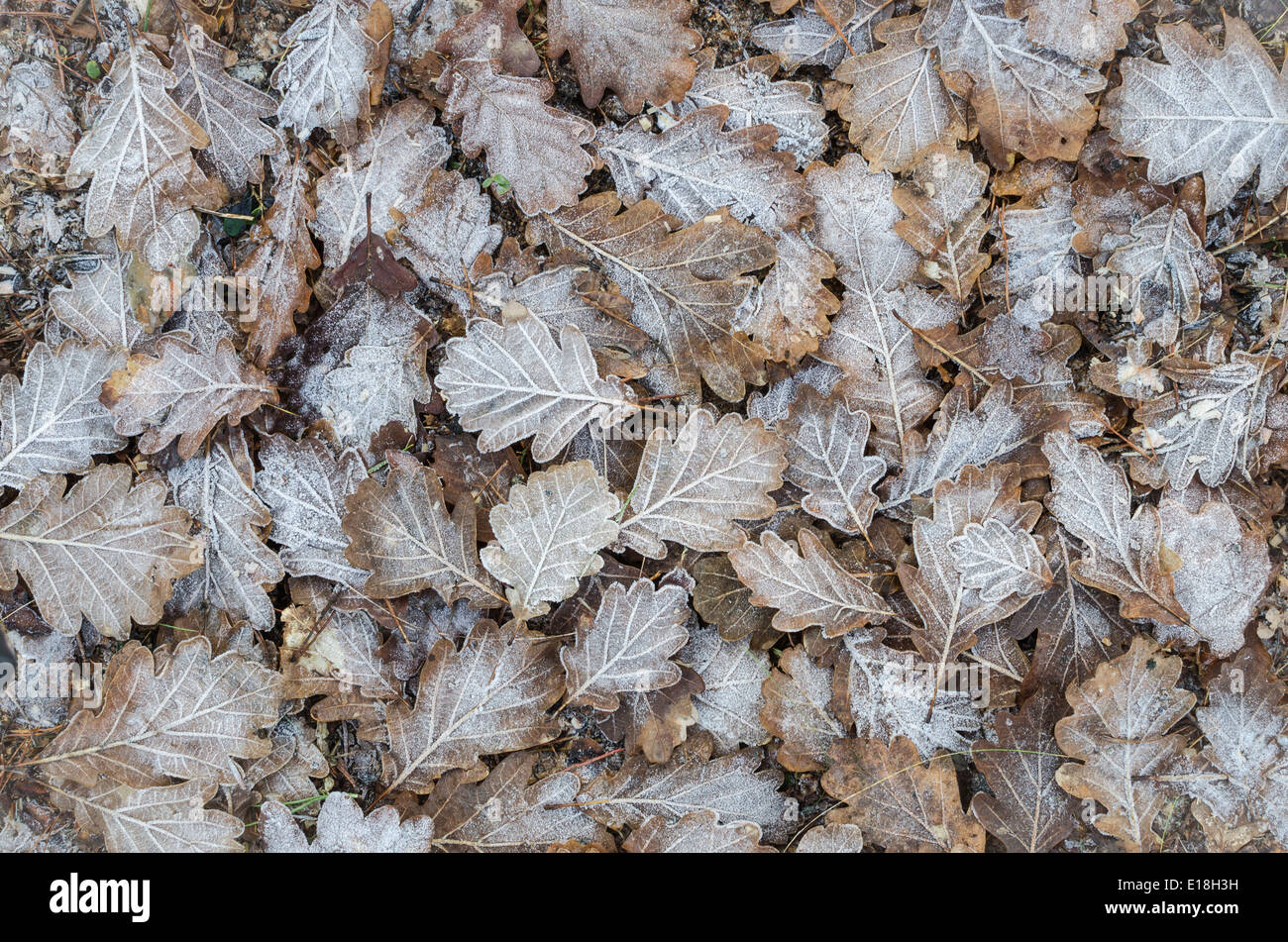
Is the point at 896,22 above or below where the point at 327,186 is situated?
above

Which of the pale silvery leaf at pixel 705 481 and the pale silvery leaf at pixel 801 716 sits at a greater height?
the pale silvery leaf at pixel 705 481

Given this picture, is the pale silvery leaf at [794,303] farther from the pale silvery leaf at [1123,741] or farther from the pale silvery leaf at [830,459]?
→ the pale silvery leaf at [1123,741]

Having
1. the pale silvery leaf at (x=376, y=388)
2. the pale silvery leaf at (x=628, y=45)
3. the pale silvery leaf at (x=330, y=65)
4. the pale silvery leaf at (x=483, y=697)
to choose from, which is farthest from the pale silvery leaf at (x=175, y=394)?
the pale silvery leaf at (x=628, y=45)

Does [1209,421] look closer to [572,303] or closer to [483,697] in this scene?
[572,303]

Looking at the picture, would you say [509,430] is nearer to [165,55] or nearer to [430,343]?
[430,343]

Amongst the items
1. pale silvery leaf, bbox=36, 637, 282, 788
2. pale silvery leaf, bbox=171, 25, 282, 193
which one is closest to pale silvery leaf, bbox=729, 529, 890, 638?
pale silvery leaf, bbox=36, 637, 282, 788
